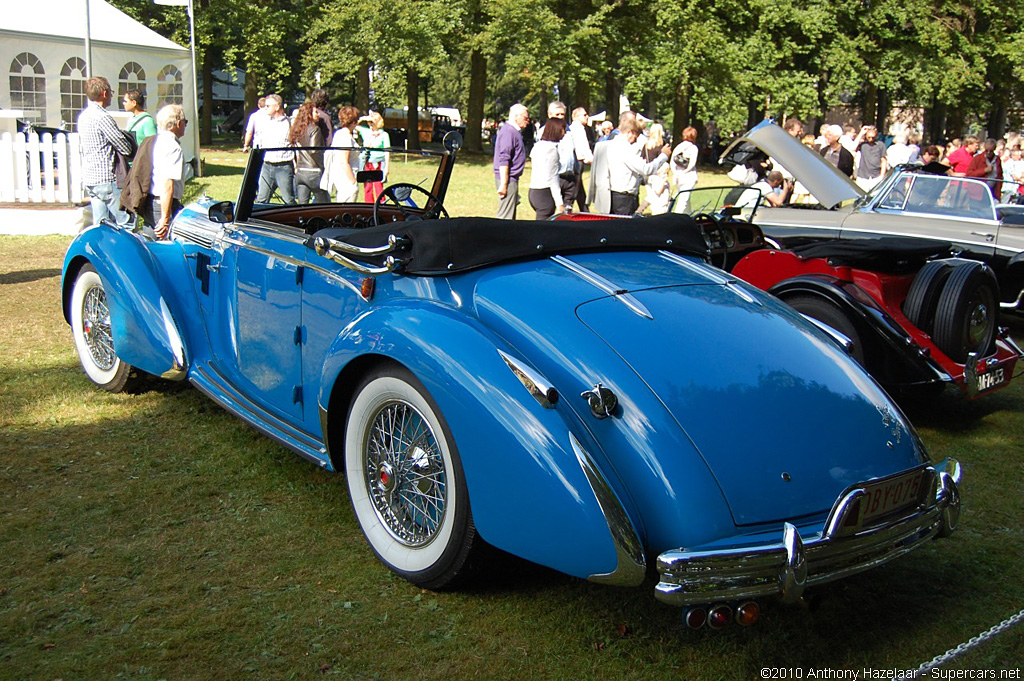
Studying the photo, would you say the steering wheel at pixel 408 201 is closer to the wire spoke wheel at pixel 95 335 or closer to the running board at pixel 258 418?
the running board at pixel 258 418

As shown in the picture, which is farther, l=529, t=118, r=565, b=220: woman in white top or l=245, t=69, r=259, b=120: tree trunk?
l=245, t=69, r=259, b=120: tree trunk

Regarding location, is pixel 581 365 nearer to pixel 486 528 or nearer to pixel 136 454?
pixel 486 528

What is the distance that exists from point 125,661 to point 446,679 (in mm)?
997

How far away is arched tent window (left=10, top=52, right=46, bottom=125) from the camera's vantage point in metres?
18.1

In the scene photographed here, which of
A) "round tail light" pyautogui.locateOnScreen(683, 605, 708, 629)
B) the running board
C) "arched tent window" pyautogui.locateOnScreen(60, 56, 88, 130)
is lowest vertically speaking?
"round tail light" pyautogui.locateOnScreen(683, 605, 708, 629)

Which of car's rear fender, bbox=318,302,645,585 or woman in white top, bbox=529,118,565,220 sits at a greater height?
woman in white top, bbox=529,118,565,220

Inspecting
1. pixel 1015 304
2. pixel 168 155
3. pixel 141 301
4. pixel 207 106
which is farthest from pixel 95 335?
pixel 207 106

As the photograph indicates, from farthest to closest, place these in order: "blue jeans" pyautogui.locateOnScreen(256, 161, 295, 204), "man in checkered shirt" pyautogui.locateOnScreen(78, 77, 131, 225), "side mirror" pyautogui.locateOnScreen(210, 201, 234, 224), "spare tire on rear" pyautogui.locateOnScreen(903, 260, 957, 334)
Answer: "man in checkered shirt" pyautogui.locateOnScreen(78, 77, 131, 225), "spare tire on rear" pyautogui.locateOnScreen(903, 260, 957, 334), "blue jeans" pyautogui.locateOnScreen(256, 161, 295, 204), "side mirror" pyautogui.locateOnScreen(210, 201, 234, 224)

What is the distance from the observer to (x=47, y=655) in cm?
291

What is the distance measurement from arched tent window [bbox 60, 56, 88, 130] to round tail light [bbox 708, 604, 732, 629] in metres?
19.5

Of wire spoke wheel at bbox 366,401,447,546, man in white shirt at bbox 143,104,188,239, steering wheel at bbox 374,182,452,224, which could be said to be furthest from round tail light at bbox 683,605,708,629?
man in white shirt at bbox 143,104,188,239

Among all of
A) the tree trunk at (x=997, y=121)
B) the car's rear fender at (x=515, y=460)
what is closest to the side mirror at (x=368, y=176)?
the car's rear fender at (x=515, y=460)

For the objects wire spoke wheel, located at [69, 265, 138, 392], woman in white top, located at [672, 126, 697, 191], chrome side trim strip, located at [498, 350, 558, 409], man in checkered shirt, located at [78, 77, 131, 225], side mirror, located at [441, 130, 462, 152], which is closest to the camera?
chrome side trim strip, located at [498, 350, 558, 409]

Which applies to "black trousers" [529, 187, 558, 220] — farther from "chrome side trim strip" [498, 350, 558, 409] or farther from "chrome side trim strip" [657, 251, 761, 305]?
"chrome side trim strip" [498, 350, 558, 409]
